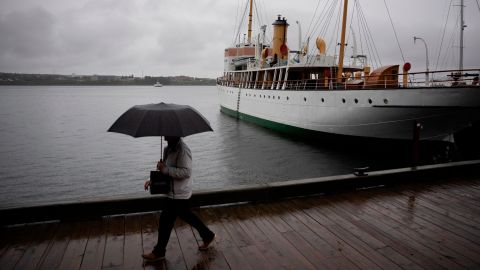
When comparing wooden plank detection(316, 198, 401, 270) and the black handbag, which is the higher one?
the black handbag

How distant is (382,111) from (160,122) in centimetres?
1524

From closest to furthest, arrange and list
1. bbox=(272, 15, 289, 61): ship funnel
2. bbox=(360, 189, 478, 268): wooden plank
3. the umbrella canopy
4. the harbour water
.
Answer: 1. the umbrella canopy
2. bbox=(360, 189, 478, 268): wooden plank
3. the harbour water
4. bbox=(272, 15, 289, 61): ship funnel

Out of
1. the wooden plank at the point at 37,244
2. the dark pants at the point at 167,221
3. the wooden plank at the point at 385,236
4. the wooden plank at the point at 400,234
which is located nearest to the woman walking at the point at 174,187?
the dark pants at the point at 167,221

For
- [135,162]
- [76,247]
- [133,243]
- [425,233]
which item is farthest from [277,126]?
[76,247]

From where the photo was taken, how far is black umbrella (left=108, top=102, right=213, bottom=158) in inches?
126

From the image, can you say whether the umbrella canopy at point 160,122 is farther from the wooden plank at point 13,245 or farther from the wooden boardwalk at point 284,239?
the wooden plank at point 13,245

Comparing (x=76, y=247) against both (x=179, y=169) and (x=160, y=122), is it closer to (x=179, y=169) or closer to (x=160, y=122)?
(x=179, y=169)

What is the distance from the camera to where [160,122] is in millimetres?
3295

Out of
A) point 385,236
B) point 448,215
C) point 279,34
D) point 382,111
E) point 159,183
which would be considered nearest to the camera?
point 159,183

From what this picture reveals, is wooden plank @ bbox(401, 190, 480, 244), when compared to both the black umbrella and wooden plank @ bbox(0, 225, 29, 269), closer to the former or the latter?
the black umbrella

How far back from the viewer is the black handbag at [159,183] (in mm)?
3479

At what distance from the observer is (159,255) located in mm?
3623

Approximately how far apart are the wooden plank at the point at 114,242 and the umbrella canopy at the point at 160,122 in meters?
1.50

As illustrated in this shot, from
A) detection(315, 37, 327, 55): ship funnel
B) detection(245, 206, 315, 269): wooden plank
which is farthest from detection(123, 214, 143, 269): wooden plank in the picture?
detection(315, 37, 327, 55): ship funnel
